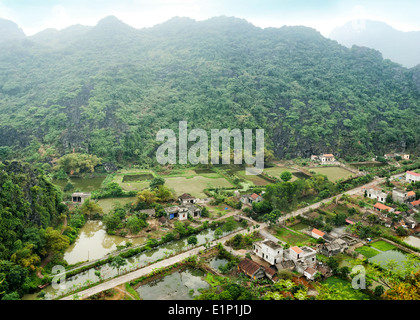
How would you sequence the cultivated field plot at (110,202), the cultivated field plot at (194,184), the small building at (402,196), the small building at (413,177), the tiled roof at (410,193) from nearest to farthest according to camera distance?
the cultivated field plot at (110,202) → the small building at (402,196) → the tiled roof at (410,193) → the cultivated field plot at (194,184) → the small building at (413,177)

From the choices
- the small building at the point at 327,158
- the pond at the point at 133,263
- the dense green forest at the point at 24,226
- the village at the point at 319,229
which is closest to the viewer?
the dense green forest at the point at 24,226

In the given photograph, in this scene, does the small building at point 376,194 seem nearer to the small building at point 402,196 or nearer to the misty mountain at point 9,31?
the small building at point 402,196

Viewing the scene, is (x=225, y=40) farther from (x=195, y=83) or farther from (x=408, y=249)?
(x=408, y=249)

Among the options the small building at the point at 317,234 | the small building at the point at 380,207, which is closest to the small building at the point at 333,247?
the small building at the point at 317,234

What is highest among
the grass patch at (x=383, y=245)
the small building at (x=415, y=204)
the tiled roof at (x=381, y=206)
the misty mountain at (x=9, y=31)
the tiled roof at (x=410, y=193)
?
the misty mountain at (x=9, y=31)

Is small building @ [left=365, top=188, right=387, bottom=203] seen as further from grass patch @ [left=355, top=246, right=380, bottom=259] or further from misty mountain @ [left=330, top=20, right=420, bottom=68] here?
misty mountain @ [left=330, top=20, right=420, bottom=68]
